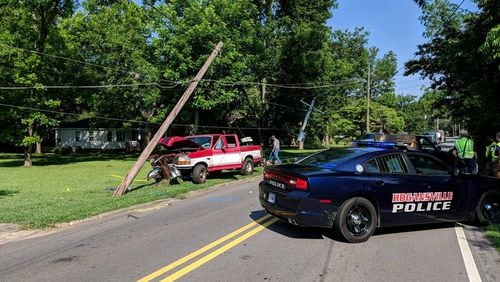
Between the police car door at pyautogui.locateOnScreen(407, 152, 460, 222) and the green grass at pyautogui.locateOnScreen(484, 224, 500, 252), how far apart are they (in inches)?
25.1

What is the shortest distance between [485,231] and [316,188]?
3.67 m

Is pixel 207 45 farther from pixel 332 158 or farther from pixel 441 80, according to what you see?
pixel 332 158

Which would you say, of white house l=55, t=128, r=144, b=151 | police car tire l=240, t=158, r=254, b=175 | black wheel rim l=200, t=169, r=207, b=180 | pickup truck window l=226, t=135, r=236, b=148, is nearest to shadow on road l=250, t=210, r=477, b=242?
black wheel rim l=200, t=169, r=207, b=180

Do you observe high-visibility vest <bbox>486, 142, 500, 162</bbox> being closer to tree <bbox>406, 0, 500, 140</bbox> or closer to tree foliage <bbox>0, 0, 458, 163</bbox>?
tree <bbox>406, 0, 500, 140</bbox>

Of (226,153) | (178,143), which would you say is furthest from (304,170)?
(226,153)

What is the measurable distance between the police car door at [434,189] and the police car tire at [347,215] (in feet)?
3.03

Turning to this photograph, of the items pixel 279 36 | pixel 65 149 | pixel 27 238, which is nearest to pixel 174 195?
pixel 27 238

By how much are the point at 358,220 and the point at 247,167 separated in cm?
1268

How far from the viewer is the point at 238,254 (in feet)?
21.6

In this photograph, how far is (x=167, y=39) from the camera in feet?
99.2

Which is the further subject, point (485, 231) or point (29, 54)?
point (29, 54)

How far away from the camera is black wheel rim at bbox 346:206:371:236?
7.27 metres

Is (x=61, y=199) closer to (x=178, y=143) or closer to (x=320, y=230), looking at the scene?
(x=178, y=143)

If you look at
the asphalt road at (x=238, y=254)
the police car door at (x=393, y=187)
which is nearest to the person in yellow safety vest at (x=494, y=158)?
the asphalt road at (x=238, y=254)
